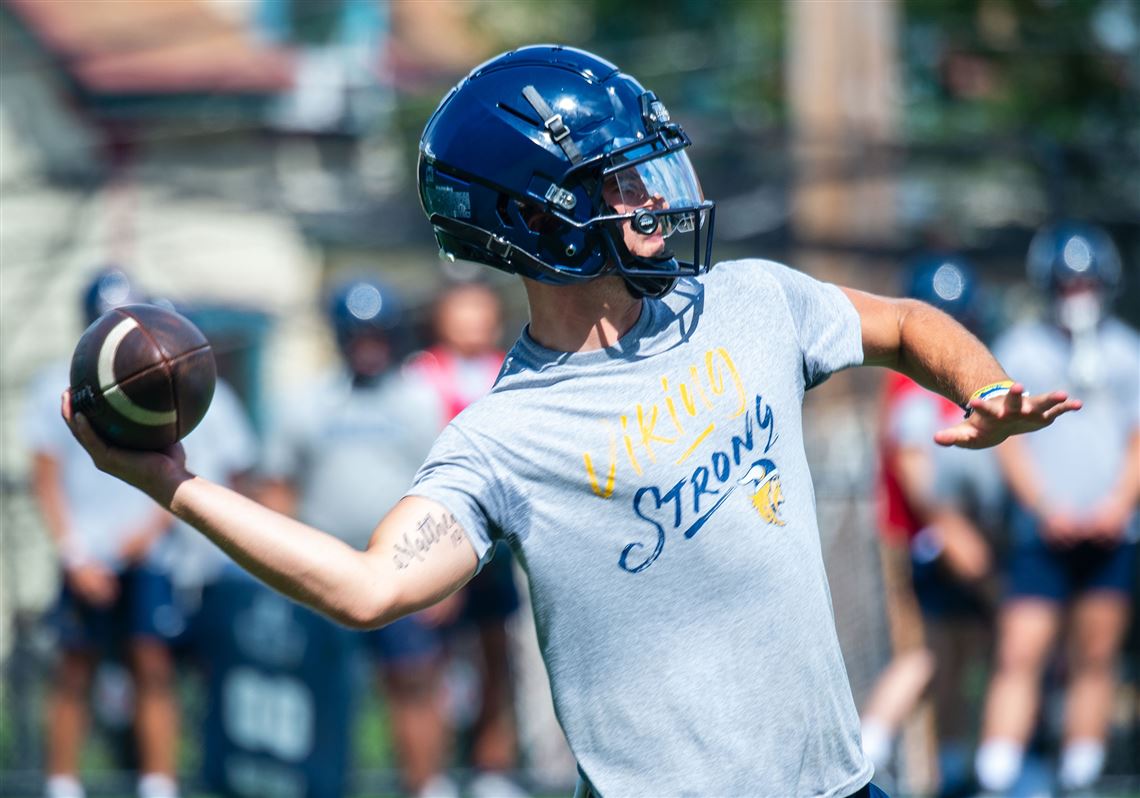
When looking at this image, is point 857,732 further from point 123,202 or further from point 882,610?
point 123,202

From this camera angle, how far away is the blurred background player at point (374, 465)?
7.12 metres

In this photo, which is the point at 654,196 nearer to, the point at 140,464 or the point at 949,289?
the point at 140,464

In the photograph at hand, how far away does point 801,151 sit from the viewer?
10.0 metres

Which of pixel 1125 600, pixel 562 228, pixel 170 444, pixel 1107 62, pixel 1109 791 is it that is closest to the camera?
pixel 170 444

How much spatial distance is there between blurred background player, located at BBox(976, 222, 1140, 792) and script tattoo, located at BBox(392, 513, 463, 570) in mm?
4387

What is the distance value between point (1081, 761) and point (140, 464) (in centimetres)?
530

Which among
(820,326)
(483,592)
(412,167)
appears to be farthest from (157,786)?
(412,167)

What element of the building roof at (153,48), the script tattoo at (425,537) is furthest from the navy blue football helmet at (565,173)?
the building roof at (153,48)

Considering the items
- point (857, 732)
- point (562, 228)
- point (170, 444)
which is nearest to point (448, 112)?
point (562, 228)

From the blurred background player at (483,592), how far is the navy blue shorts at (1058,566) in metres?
2.23

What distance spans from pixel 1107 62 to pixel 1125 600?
28.5 feet

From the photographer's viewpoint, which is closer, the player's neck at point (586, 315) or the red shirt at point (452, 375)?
the player's neck at point (586, 315)

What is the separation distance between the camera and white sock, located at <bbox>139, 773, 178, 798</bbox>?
7141mm

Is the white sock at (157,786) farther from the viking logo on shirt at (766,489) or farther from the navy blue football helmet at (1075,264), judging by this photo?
the viking logo on shirt at (766,489)
